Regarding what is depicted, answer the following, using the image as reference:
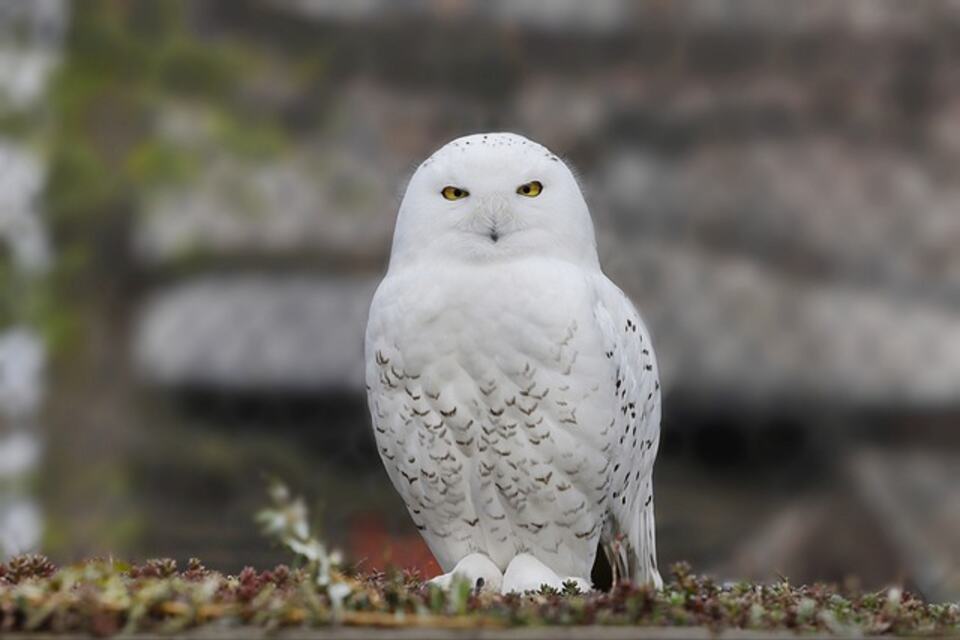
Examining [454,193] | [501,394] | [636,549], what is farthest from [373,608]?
[636,549]

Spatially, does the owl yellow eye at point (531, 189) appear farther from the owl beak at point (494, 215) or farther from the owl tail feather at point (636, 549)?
the owl tail feather at point (636, 549)

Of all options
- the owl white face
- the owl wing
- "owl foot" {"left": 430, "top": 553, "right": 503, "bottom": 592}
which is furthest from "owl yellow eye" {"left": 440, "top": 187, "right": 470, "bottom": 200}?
"owl foot" {"left": 430, "top": 553, "right": 503, "bottom": 592}

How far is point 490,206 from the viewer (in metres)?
1.33

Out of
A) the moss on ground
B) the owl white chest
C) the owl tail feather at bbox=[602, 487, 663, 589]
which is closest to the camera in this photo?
the moss on ground

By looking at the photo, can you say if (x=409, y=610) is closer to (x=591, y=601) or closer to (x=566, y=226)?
(x=591, y=601)

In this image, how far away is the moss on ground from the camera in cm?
90

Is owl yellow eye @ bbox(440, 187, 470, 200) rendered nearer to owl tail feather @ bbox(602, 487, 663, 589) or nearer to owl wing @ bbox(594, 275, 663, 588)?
owl wing @ bbox(594, 275, 663, 588)

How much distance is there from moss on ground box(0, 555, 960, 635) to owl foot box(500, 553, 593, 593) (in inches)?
9.9

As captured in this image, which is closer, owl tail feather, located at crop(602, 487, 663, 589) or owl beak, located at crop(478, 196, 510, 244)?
owl beak, located at crop(478, 196, 510, 244)

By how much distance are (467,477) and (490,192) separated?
0.94 ft

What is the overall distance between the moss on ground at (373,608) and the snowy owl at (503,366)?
0.89 feet

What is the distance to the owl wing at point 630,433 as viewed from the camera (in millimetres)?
1376

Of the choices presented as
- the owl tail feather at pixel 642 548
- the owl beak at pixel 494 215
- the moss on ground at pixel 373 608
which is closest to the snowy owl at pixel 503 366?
the owl beak at pixel 494 215

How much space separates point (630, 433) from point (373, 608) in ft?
1.68
